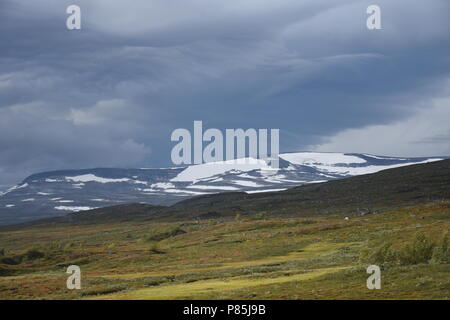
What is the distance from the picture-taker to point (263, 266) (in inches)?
2422

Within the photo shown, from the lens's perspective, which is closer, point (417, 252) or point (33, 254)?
point (417, 252)

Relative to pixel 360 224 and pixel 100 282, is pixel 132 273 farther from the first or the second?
pixel 360 224

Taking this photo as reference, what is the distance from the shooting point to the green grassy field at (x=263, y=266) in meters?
40.4

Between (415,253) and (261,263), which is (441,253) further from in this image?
(261,263)

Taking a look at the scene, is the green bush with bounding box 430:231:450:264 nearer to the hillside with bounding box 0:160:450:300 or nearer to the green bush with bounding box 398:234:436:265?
the hillside with bounding box 0:160:450:300

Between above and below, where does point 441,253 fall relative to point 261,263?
above

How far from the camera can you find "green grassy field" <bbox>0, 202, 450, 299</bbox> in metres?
40.4

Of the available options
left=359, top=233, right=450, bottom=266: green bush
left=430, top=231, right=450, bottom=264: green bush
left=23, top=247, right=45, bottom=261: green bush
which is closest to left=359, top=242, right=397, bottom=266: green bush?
left=359, top=233, right=450, bottom=266: green bush

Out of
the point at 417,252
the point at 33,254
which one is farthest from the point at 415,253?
the point at 33,254

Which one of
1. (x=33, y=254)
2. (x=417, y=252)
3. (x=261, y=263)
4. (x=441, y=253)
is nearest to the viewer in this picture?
(x=441, y=253)

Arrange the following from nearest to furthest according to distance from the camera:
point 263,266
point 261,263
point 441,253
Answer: point 441,253
point 263,266
point 261,263

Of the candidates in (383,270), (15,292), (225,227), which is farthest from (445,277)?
(225,227)

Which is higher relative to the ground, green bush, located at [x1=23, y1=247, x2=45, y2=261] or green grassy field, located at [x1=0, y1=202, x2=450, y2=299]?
green grassy field, located at [x1=0, y1=202, x2=450, y2=299]
